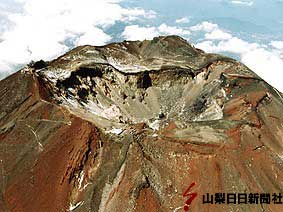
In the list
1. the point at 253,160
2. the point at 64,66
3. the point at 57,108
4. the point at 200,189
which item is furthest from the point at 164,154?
the point at 64,66

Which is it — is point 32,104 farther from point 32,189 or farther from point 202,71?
point 202,71

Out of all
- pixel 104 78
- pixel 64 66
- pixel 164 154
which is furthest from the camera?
pixel 104 78

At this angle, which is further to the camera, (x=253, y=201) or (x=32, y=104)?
(x=32, y=104)

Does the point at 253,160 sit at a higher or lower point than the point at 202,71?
higher

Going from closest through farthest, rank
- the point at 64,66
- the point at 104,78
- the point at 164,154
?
the point at 164,154, the point at 64,66, the point at 104,78

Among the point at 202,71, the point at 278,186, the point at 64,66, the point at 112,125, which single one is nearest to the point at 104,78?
the point at 64,66

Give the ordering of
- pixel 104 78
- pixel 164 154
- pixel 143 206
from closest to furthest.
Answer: pixel 143 206, pixel 164 154, pixel 104 78

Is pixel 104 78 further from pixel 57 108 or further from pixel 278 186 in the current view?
pixel 278 186

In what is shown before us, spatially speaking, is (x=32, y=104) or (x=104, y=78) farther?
(x=104, y=78)

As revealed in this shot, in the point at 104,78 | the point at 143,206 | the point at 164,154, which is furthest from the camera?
the point at 104,78
